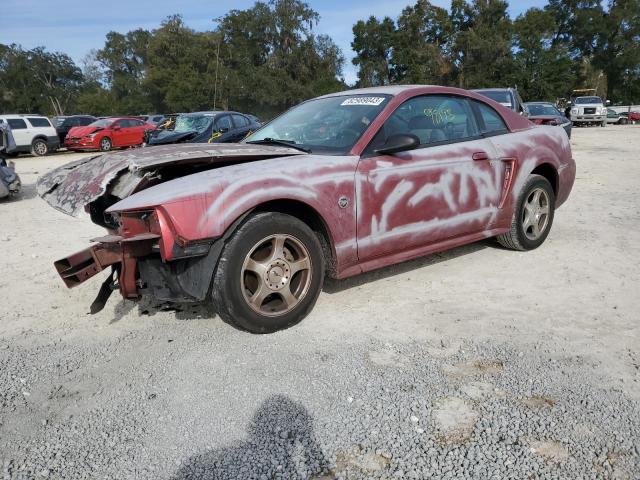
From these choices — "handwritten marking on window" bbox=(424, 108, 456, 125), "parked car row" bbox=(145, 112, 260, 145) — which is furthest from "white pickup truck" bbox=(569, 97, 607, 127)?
"handwritten marking on window" bbox=(424, 108, 456, 125)

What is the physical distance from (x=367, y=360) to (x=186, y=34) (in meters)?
65.3

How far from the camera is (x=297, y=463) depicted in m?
2.15

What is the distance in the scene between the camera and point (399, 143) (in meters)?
3.50

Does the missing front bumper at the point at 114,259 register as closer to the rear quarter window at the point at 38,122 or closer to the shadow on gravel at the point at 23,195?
the shadow on gravel at the point at 23,195

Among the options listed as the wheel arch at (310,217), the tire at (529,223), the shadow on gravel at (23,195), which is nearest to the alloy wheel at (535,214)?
the tire at (529,223)

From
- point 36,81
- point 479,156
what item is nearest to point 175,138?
point 479,156

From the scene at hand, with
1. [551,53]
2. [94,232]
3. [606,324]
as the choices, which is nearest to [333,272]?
[606,324]

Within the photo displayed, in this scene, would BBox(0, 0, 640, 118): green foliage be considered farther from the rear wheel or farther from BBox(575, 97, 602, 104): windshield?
the rear wheel

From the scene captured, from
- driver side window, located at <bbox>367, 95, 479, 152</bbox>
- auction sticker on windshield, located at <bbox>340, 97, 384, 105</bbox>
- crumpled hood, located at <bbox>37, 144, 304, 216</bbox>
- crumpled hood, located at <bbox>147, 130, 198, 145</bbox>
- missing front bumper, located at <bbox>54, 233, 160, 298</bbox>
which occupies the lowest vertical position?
missing front bumper, located at <bbox>54, 233, 160, 298</bbox>

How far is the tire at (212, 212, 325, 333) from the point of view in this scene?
9.97ft

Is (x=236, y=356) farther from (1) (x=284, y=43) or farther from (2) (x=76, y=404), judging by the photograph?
(1) (x=284, y=43)

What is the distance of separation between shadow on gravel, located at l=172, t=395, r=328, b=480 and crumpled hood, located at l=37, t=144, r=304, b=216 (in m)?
1.64

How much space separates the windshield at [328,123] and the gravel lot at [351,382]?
120 cm

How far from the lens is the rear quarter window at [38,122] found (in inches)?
781
